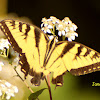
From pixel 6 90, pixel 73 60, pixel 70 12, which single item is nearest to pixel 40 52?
pixel 73 60

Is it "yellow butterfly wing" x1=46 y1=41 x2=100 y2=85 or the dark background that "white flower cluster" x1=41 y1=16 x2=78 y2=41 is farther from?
the dark background

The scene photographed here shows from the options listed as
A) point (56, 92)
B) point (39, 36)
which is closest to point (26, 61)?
point (39, 36)

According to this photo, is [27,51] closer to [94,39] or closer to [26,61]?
[26,61]

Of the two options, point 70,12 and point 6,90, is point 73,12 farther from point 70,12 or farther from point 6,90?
point 6,90

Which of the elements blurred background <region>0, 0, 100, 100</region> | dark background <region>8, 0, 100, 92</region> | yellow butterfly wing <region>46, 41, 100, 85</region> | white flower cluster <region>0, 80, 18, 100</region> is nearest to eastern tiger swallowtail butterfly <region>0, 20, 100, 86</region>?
yellow butterfly wing <region>46, 41, 100, 85</region>

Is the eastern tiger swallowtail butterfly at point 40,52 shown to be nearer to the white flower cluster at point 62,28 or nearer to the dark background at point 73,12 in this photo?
the white flower cluster at point 62,28
